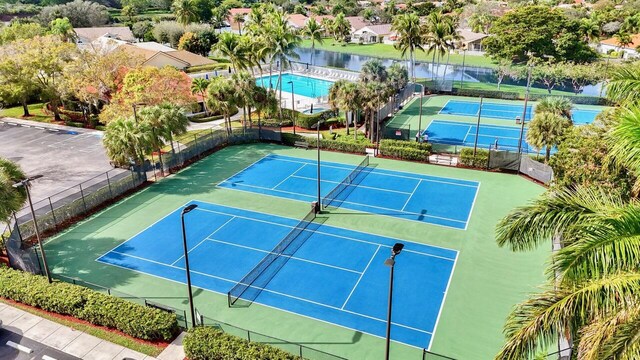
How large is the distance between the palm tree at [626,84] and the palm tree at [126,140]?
92.0ft

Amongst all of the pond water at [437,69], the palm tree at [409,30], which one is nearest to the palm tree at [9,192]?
the pond water at [437,69]

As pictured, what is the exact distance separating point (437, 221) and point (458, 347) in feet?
36.6

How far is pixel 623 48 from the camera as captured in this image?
84.4m

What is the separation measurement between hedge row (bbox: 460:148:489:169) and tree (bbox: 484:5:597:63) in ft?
157

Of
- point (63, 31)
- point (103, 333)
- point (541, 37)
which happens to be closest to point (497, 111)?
point (541, 37)

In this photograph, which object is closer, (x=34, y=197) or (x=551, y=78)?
(x=34, y=197)

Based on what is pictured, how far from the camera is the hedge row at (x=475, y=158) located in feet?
121

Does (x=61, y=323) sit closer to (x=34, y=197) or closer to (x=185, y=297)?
(x=185, y=297)

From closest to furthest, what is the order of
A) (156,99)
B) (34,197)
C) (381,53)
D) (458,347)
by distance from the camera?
(458,347) < (34,197) < (156,99) < (381,53)

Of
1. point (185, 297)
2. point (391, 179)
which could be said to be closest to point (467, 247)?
point (391, 179)

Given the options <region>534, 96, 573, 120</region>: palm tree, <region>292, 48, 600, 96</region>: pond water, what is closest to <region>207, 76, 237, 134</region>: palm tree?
<region>292, 48, 600, 96</region>: pond water

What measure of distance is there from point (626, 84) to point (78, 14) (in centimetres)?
12634

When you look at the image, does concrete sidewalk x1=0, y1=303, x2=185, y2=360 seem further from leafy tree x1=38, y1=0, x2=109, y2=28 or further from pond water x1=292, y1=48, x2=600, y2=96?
leafy tree x1=38, y1=0, x2=109, y2=28

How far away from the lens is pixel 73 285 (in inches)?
826
